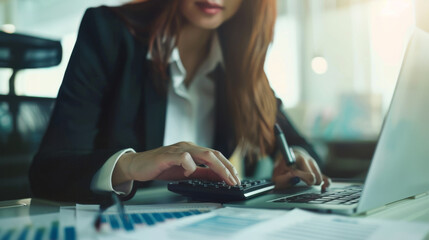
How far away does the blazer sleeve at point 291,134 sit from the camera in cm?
99

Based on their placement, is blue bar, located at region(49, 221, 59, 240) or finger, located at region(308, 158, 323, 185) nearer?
blue bar, located at region(49, 221, 59, 240)

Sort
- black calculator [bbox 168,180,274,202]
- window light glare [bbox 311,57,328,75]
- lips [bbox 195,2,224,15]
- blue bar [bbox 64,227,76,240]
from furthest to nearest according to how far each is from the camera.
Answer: window light glare [bbox 311,57,328,75] < lips [bbox 195,2,224,15] < black calculator [bbox 168,180,274,202] < blue bar [bbox 64,227,76,240]

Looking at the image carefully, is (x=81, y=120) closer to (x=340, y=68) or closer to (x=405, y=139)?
(x=405, y=139)

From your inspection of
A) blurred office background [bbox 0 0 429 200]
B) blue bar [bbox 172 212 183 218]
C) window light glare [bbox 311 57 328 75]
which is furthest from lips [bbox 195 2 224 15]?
window light glare [bbox 311 57 328 75]

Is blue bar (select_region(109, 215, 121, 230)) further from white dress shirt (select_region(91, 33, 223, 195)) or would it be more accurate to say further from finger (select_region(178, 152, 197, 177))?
white dress shirt (select_region(91, 33, 223, 195))

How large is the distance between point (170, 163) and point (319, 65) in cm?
309

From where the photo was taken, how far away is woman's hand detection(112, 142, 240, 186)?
564 mm

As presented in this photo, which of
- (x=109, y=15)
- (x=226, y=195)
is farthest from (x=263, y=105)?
(x=226, y=195)

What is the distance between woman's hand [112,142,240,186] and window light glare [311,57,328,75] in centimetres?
298

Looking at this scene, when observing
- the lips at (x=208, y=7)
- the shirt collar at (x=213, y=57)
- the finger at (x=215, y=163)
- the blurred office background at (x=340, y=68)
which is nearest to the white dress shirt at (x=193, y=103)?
the shirt collar at (x=213, y=57)

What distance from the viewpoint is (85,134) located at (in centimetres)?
89

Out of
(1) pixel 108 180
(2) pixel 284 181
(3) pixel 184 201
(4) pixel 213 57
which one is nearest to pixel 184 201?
(3) pixel 184 201

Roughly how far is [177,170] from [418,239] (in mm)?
420

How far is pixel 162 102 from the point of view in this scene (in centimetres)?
99
